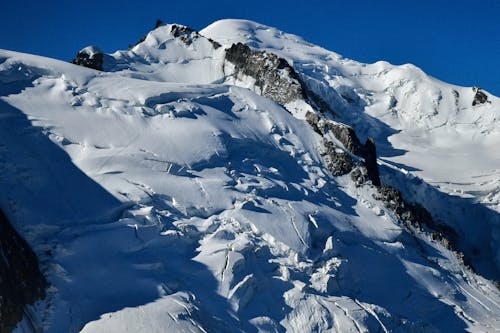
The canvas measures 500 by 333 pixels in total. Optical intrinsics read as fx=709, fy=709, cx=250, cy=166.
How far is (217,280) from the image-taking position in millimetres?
28062

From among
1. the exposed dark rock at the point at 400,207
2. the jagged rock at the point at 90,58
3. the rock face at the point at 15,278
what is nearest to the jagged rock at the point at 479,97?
the exposed dark rock at the point at 400,207

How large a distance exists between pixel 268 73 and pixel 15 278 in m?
28.5

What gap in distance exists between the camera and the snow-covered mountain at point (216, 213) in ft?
86.4

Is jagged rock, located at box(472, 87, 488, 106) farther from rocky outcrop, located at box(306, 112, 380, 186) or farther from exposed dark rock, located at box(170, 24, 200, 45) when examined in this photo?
exposed dark rock, located at box(170, 24, 200, 45)

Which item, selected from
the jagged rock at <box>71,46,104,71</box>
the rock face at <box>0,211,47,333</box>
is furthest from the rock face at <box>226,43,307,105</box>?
the rock face at <box>0,211,47,333</box>

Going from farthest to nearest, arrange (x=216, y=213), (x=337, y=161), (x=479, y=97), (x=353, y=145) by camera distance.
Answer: (x=479, y=97) → (x=353, y=145) → (x=337, y=161) → (x=216, y=213)

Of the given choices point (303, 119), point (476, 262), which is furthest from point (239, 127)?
point (476, 262)

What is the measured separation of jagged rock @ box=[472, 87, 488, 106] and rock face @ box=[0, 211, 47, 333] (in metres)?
49.6

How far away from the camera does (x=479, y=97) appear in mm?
65688

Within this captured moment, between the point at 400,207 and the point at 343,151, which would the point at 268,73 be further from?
the point at 400,207

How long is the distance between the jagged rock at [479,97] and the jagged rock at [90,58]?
35.1m

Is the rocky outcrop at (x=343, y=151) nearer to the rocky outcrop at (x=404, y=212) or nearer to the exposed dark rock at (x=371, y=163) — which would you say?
the exposed dark rock at (x=371, y=163)

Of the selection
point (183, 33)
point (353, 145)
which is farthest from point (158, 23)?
point (353, 145)

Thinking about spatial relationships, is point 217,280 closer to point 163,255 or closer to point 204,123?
point 163,255
